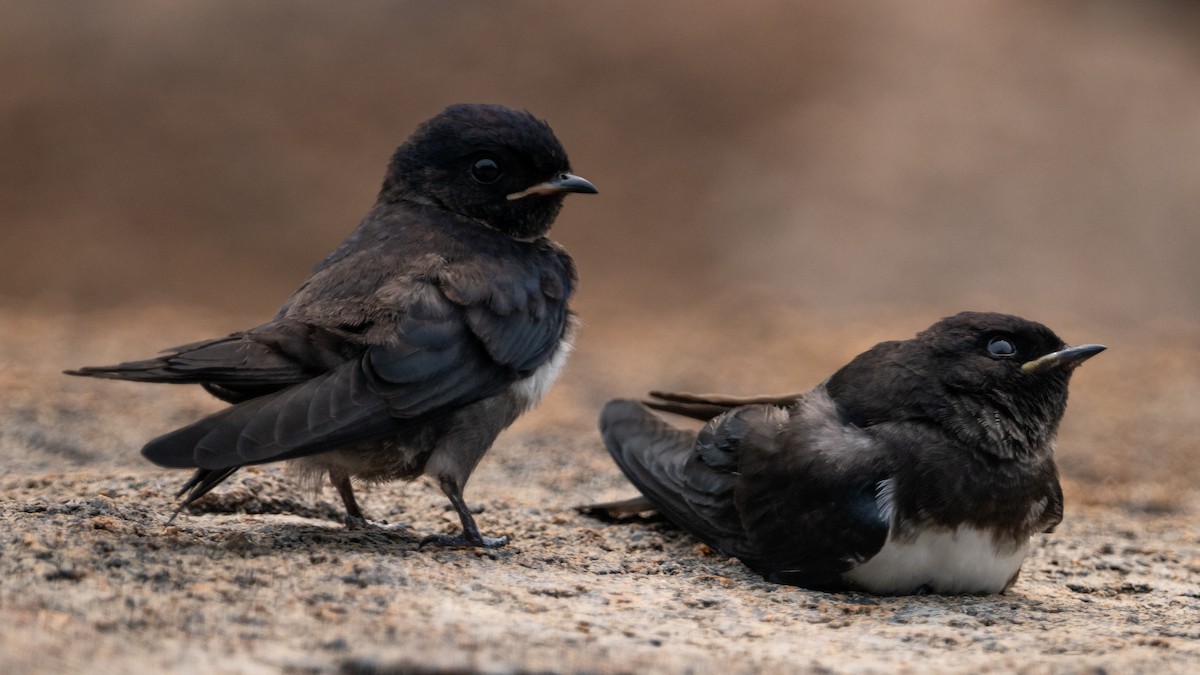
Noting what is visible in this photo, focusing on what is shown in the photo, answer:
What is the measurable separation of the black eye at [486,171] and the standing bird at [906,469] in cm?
156

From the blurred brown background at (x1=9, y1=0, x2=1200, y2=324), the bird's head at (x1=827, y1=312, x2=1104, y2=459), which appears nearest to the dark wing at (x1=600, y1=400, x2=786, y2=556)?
the bird's head at (x1=827, y1=312, x2=1104, y2=459)

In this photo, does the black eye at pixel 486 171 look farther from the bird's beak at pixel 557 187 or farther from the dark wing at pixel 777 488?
the dark wing at pixel 777 488

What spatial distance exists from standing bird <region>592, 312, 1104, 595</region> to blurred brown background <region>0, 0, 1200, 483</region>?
8348 mm

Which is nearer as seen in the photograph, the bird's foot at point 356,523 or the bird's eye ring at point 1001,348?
the bird's eye ring at point 1001,348

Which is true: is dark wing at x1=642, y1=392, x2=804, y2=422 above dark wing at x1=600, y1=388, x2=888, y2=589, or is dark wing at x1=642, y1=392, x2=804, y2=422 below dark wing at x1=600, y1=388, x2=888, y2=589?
above

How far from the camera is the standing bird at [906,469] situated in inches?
217

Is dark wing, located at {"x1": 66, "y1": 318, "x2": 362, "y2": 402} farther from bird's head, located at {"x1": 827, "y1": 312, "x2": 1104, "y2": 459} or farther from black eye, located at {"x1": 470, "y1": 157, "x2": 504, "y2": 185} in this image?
bird's head, located at {"x1": 827, "y1": 312, "x2": 1104, "y2": 459}

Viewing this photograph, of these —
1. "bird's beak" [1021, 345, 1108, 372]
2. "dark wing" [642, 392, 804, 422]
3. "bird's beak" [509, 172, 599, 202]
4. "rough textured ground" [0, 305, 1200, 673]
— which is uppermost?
"bird's beak" [509, 172, 599, 202]

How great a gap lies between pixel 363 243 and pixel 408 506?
1.51m

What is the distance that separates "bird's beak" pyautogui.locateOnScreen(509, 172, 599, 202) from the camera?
655cm

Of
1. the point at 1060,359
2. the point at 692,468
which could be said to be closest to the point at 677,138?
the point at 692,468

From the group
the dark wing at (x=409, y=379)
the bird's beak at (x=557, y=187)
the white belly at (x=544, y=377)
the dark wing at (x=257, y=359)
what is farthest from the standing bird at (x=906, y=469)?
the dark wing at (x=257, y=359)

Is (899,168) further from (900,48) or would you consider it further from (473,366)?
(473,366)

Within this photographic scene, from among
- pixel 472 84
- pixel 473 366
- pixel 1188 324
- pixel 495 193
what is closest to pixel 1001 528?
pixel 473 366
